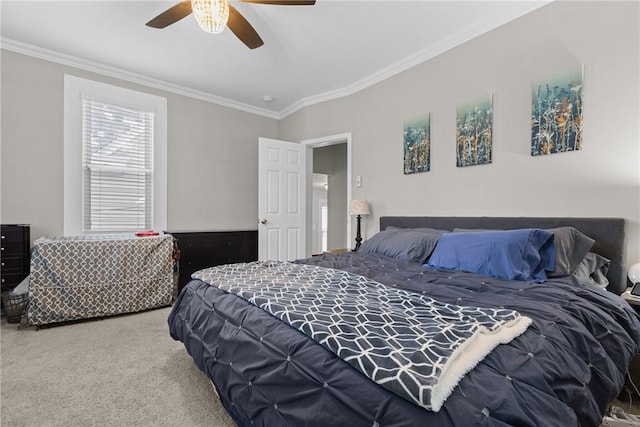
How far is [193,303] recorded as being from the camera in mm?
1774

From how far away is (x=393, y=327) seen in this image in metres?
1.03

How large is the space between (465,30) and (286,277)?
273cm

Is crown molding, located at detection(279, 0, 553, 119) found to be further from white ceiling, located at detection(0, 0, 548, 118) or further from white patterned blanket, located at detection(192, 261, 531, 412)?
white patterned blanket, located at detection(192, 261, 531, 412)

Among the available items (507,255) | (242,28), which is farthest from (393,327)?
(242,28)

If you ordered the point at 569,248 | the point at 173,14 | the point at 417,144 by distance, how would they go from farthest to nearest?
the point at 417,144, the point at 173,14, the point at 569,248

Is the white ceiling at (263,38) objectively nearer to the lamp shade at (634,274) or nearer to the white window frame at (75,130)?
the white window frame at (75,130)

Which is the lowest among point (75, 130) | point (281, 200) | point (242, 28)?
point (281, 200)

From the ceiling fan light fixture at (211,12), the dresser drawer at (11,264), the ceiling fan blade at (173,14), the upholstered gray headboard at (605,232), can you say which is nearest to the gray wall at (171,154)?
the dresser drawer at (11,264)

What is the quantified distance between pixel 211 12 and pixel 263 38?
1.06 meters

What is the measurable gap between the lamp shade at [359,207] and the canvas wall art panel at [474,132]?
1112 mm

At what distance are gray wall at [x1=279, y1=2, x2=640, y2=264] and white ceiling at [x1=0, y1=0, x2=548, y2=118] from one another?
8.5 inches

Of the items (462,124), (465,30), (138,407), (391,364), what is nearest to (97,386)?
(138,407)

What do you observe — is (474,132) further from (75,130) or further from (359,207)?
(75,130)

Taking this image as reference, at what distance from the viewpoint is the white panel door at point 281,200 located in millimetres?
4172
